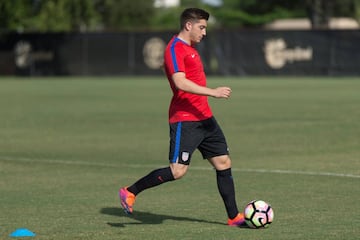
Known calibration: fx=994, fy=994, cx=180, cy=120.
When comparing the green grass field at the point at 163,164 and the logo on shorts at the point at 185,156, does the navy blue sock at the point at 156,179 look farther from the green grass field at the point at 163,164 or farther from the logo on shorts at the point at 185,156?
the green grass field at the point at 163,164

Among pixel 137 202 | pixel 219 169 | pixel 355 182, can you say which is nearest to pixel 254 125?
pixel 355 182

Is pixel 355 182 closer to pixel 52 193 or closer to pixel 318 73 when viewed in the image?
pixel 52 193

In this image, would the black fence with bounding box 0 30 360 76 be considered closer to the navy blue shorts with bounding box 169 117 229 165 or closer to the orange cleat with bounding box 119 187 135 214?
the navy blue shorts with bounding box 169 117 229 165

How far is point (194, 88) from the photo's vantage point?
8.84m

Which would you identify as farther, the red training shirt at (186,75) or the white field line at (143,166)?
the white field line at (143,166)

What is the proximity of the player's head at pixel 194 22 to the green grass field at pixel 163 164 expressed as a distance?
1793 millimetres

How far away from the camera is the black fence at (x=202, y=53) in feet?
152

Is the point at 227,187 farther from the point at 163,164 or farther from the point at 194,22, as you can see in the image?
the point at 163,164

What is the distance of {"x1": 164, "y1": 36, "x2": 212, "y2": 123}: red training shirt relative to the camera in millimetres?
9086

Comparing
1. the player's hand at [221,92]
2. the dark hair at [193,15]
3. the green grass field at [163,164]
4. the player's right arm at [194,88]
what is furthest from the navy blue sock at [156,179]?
the dark hair at [193,15]

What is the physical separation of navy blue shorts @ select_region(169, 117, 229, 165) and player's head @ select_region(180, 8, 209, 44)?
0.81 metres

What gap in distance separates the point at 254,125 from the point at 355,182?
948 centimetres

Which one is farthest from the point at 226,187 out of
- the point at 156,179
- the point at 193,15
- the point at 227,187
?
the point at 193,15

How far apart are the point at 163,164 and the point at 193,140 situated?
5.81 meters
